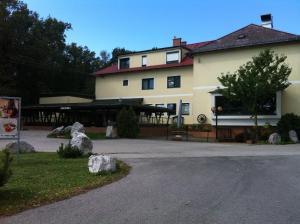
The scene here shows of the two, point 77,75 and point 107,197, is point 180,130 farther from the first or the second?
point 77,75

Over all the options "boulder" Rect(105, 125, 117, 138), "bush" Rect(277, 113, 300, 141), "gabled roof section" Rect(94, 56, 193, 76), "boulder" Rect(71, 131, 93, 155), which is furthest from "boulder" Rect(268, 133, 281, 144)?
"gabled roof section" Rect(94, 56, 193, 76)

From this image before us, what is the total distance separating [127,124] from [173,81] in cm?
1719

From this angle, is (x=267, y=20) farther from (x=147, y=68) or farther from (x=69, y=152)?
(x=69, y=152)

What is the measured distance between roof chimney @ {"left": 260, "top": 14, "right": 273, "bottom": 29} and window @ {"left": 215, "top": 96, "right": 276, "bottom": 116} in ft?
33.1

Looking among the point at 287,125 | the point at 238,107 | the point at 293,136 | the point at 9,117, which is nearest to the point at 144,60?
the point at 238,107

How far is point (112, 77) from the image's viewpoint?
56.0m

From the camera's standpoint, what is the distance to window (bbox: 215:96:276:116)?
37.9m

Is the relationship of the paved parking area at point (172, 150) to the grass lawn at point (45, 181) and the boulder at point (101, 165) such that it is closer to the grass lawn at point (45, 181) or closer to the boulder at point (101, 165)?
the grass lawn at point (45, 181)

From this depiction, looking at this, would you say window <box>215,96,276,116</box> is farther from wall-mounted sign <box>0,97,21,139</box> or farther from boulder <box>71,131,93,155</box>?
wall-mounted sign <box>0,97,21,139</box>

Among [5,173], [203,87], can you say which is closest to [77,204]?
[5,173]

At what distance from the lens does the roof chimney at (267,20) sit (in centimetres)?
4547

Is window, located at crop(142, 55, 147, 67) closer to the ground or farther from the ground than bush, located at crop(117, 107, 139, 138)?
farther from the ground

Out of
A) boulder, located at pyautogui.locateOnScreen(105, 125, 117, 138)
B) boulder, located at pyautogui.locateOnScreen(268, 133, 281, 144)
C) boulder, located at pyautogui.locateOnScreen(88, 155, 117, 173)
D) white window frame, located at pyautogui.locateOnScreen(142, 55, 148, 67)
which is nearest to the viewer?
boulder, located at pyautogui.locateOnScreen(88, 155, 117, 173)

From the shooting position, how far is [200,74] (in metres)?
43.8
